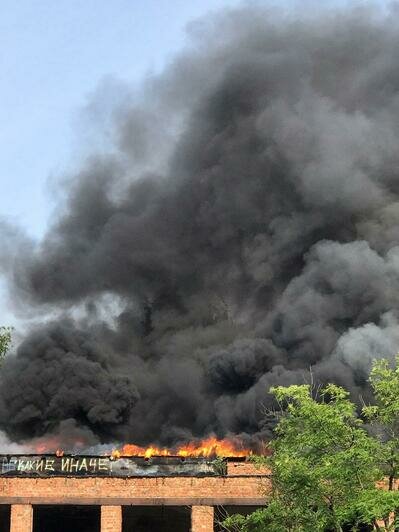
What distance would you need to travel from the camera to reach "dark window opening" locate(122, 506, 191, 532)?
3709 centimetres

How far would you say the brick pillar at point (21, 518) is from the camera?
113 feet

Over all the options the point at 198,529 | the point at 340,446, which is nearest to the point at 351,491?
the point at 340,446

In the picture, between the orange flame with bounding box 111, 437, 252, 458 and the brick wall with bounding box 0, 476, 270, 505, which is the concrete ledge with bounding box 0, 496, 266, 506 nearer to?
the brick wall with bounding box 0, 476, 270, 505

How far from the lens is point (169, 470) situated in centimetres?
3522

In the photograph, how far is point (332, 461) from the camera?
19578 mm

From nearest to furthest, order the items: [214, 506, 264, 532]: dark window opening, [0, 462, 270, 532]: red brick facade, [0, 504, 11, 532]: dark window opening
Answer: [0, 462, 270, 532]: red brick facade < [214, 506, 264, 532]: dark window opening < [0, 504, 11, 532]: dark window opening

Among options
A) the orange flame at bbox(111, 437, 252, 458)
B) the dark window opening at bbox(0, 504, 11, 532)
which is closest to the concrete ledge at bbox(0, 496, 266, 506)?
the dark window opening at bbox(0, 504, 11, 532)

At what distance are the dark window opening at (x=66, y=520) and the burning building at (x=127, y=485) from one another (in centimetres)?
387

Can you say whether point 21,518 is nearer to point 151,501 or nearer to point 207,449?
point 151,501

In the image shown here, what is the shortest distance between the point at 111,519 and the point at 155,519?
456 centimetres

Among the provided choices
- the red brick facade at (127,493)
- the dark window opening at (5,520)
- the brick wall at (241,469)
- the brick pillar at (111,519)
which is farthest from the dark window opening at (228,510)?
the dark window opening at (5,520)

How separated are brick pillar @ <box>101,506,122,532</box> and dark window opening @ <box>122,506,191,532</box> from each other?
2.29m

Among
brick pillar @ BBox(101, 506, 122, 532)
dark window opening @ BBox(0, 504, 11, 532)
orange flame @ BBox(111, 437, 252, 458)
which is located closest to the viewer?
brick pillar @ BBox(101, 506, 122, 532)

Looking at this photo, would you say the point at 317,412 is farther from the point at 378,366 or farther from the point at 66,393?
the point at 66,393
